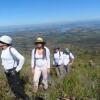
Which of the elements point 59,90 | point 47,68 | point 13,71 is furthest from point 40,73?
point 13,71

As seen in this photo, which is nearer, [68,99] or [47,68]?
[68,99]

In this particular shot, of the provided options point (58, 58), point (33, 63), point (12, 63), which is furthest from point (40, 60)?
point (58, 58)

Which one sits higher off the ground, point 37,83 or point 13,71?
point 13,71

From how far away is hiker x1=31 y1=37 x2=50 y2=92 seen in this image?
26.1 ft

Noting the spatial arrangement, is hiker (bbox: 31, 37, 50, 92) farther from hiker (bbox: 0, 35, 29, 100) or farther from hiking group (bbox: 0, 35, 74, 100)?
hiker (bbox: 0, 35, 29, 100)

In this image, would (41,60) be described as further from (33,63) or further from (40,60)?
(33,63)

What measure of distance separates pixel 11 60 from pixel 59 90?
4.22 feet

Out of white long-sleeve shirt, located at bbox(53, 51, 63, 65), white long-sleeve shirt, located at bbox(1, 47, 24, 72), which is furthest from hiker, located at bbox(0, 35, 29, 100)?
white long-sleeve shirt, located at bbox(53, 51, 63, 65)

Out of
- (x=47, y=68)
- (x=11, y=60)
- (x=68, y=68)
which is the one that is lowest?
(x=68, y=68)

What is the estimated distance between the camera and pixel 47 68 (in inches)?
319

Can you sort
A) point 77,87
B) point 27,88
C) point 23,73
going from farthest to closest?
point 23,73 < point 27,88 < point 77,87

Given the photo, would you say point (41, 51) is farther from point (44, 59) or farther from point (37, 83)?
point (37, 83)

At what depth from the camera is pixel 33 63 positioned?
26.5ft

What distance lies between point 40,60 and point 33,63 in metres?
0.20
